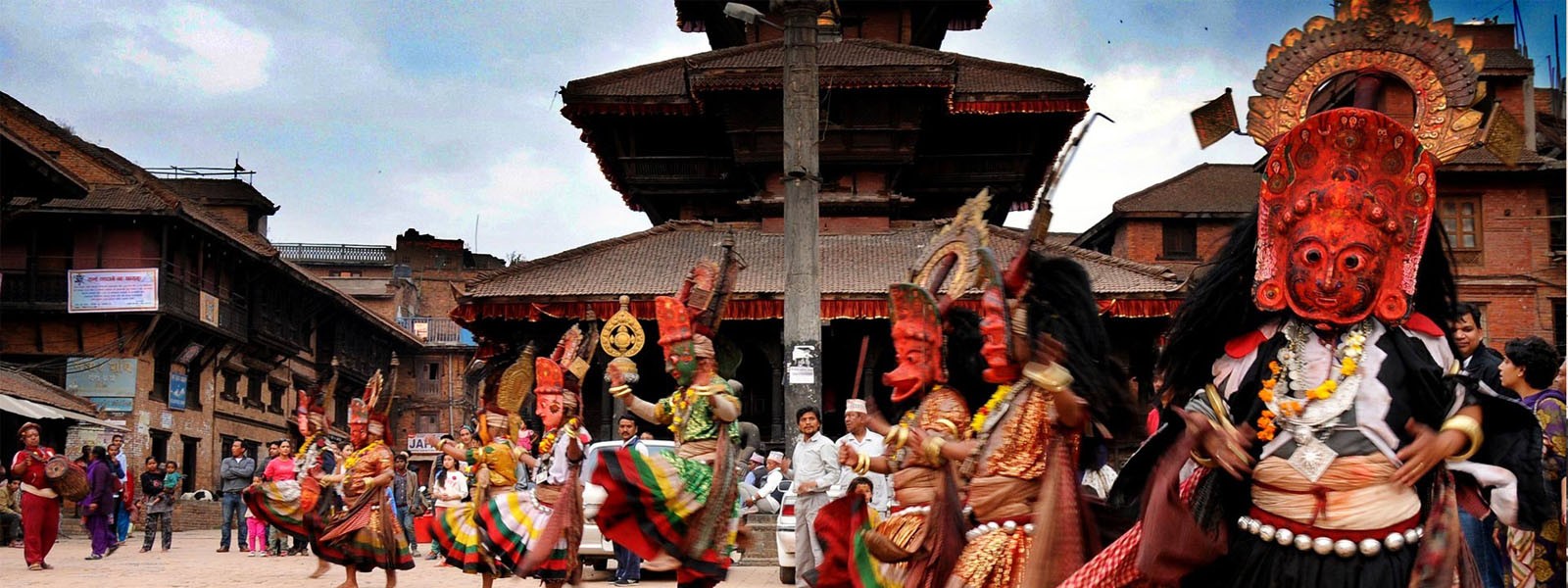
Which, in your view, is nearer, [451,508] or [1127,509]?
[1127,509]

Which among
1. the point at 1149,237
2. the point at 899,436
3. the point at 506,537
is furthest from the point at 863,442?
the point at 1149,237

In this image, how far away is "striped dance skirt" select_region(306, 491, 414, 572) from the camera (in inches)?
510

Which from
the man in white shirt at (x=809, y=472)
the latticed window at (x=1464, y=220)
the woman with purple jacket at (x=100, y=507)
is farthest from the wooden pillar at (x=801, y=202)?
the latticed window at (x=1464, y=220)

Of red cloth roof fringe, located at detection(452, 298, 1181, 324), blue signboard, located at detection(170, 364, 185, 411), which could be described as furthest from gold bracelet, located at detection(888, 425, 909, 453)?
blue signboard, located at detection(170, 364, 185, 411)

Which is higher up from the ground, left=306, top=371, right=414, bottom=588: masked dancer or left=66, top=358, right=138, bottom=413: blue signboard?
left=66, top=358, right=138, bottom=413: blue signboard

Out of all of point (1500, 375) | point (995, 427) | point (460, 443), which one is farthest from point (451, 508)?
point (1500, 375)

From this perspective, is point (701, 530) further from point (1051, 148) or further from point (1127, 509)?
point (1051, 148)

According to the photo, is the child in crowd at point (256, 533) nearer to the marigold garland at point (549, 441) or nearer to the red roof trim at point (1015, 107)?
the marigold garland at point (549, 441)

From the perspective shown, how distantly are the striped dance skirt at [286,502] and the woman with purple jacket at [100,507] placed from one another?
7.72 m

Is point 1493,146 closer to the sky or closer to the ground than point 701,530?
closer to the sky

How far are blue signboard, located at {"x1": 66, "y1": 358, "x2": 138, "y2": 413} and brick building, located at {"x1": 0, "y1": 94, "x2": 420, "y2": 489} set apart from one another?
0.02m

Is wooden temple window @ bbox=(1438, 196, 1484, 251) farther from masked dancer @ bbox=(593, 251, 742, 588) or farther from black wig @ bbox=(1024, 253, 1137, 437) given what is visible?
black wig @ bbox=(1024, 253, 1137, 437)

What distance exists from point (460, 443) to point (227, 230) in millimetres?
29132

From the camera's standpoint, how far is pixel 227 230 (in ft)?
127
